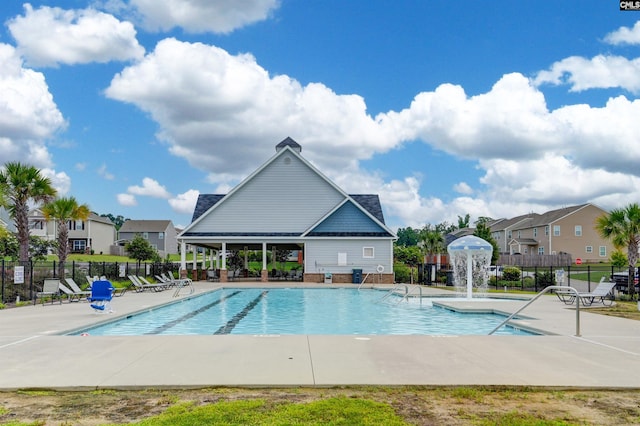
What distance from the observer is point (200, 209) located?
3822cm

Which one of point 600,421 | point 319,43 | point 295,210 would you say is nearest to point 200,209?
point 295,210

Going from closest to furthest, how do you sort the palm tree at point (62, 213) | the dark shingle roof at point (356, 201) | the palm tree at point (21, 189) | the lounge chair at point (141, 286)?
the palm tree at point (21, 189) < the palm tree at point (62, 213) < the lounge chair at point (141, 286) < the dark shingle roof at point (356, 201)

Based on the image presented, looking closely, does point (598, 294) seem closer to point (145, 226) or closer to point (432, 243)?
point (432, 243)

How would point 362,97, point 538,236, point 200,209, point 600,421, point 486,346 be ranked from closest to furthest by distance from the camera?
point 600,421
point 486,346
point 362,97
point 200,209
point 538,236

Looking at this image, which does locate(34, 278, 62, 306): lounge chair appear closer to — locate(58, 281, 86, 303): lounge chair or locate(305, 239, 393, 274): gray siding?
locate(58, 281, 86, 303): lounge chair

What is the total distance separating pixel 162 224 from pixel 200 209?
146 ft

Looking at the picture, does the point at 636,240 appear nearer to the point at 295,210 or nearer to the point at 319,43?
the point at 319,43

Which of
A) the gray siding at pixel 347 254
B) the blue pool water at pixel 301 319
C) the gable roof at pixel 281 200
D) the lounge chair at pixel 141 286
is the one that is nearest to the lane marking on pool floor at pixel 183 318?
the blue pool water at pixel 301 319

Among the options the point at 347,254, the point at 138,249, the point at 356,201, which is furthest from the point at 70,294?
the point at 138,249

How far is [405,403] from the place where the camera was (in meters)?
5.75

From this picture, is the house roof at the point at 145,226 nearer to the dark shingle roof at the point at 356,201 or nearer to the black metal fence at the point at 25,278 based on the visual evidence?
the dark shingle roof at the point at 356,201

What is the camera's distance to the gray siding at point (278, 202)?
35219 mm

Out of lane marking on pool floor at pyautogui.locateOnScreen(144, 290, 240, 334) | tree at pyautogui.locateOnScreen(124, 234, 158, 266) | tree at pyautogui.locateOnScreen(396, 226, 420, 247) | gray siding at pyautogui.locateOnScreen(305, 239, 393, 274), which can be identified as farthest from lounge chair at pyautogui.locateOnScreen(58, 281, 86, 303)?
tree at pyautogui.locateOnScreen(396, 226, 420, 247)

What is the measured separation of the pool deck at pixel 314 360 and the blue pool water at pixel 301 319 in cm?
270
